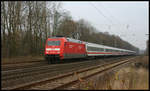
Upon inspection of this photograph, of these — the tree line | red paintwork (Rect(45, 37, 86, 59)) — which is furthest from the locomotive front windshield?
the tree line

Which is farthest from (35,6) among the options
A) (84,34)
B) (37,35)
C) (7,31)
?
(84,34)

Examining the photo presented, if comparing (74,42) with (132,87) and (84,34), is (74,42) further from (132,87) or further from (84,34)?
(84,34)

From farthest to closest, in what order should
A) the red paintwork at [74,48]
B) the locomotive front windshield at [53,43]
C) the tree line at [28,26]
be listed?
the tree line at [28,26] → the red paintwork at [74,48] → the locomotive front windshield at [53,43]

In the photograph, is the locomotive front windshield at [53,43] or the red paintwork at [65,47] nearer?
the red paintwork at [65,47]

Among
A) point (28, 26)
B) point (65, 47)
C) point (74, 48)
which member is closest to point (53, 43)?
point (65, 47)

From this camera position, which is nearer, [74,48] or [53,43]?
[53,43]

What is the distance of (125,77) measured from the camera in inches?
295

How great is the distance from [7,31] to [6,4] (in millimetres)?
4144

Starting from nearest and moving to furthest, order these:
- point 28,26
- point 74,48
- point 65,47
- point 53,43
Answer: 1. point 65,47
2. point 53,43
3. point 74,48
4. point 28,26

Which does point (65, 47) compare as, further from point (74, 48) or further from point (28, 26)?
point (28, 26)

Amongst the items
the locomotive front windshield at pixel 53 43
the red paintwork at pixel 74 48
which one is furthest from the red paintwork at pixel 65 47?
the locomotive front windshield at pixel 53 43

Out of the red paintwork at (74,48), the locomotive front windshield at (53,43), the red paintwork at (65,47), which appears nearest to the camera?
the red paintwork at (65,47)

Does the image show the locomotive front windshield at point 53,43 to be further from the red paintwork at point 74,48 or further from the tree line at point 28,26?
the tree line at point 28,26

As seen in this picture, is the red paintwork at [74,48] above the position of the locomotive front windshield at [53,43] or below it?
below
